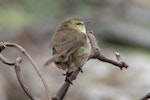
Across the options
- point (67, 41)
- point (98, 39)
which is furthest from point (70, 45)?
point (98, 39)

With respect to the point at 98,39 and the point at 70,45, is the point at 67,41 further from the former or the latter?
the point at 98,39

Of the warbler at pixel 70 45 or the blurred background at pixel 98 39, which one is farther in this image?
the blurred background at pixel 98 39

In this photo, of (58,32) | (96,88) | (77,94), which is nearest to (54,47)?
(58,32)

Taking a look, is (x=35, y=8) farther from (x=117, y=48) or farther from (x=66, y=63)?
(x=66, y=63)

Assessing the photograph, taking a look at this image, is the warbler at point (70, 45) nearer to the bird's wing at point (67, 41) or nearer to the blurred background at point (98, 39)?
the bird's wing at point (67, 41)

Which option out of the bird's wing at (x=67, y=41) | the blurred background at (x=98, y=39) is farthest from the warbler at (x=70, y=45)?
the blurred background at (x=98, y=39)

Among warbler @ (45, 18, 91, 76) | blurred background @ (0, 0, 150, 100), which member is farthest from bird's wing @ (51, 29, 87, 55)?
blurred background @ (0, 0, 150, 100)

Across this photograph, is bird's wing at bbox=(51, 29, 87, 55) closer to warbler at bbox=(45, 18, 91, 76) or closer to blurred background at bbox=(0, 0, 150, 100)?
warbler at bbox=(45, 18, 91, 76)
